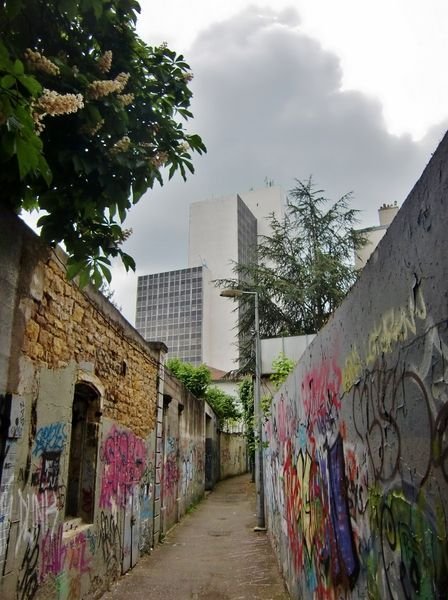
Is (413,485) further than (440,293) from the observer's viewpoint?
Yes

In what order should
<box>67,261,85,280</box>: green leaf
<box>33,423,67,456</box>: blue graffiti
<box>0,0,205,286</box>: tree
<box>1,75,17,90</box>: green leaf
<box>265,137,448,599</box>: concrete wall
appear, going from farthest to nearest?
<box>33,423,67,456</box>: blue graffiti
<box>67,261,85,280</box>: green leaf
<box>0,0,205,286</box>: tree
<box>1,75,17,90</box>: green leaf
<box>265,137,448,599</box>: concrete wall

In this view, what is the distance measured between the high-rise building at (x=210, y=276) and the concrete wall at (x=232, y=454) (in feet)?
107

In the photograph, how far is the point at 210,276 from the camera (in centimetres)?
7094

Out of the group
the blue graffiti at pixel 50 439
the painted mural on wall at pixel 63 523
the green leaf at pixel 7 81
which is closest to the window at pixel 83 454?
the painted mural on wall at pixel 63 523

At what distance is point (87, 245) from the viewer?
13.3ft

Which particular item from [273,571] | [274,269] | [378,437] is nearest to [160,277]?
[274,269]

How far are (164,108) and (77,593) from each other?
5.58m

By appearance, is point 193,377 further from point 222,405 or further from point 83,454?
point 83,454

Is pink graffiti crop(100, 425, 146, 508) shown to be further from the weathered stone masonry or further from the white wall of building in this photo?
the white wall of building

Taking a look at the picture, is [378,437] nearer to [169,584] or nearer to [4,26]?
[4,26]

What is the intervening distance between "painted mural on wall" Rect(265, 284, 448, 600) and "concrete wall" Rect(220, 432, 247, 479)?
23882 millimetres

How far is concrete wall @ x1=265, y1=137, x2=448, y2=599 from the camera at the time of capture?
1886 mm

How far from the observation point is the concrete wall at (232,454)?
2794 centimetres

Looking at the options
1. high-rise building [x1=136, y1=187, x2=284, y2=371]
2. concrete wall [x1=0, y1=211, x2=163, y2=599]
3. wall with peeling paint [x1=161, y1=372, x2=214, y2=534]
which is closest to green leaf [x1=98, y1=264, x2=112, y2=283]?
concrete wall [x1=0, y1=211, x2=163, y2=599]
